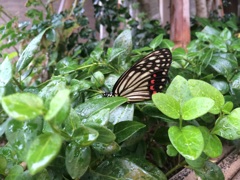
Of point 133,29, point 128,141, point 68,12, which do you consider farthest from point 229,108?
point 133,29

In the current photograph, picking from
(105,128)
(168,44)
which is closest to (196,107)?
(105,128)

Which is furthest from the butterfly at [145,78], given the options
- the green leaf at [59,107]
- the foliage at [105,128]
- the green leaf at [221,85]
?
the green leaf at [59,107]

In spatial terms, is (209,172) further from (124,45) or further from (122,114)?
(124,45)

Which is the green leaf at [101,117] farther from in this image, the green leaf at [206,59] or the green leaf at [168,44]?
the green leaf at [168,44]

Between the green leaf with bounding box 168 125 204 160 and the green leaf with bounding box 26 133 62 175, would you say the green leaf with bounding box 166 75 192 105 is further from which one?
the green leaf with bounding box 26 133 62 175

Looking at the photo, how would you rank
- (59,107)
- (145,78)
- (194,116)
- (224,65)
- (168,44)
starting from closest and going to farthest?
(59,107) < (194,116) < (145,78) < (224,65) < (168,44)
